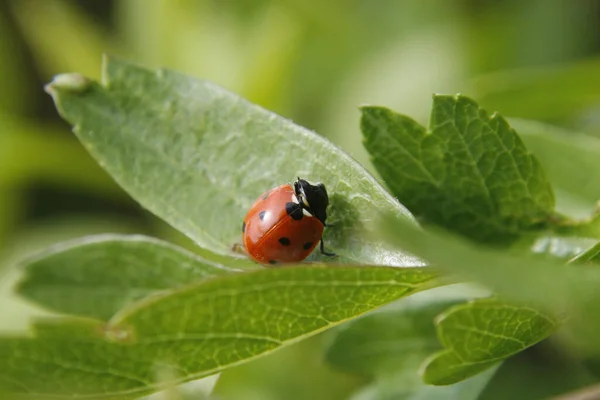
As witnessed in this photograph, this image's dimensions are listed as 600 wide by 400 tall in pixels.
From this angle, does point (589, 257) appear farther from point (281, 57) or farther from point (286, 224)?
point (281, 57)

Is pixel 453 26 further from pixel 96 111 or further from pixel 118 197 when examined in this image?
pixel 96 111

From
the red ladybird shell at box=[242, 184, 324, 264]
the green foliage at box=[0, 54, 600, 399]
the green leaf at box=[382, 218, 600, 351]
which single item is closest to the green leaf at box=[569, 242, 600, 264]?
the green foliage at box=[0, 54, 600, 399]

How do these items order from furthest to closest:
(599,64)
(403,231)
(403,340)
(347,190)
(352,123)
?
(352,123), (599,64), (403,340), (347,190), (403,231)

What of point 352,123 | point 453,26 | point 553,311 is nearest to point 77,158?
point 352,123

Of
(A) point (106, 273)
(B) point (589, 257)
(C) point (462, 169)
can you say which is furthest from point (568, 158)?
(A) point (106, 273)

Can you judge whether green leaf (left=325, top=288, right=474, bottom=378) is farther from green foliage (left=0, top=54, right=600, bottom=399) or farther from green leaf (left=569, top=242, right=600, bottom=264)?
green leaf (left=569, top=242, right=600, bottom=264)

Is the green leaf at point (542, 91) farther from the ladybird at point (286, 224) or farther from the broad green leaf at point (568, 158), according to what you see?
the ladybird at point (286, 224)
